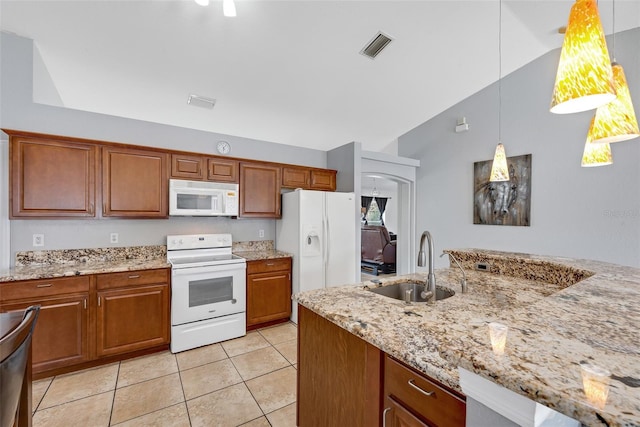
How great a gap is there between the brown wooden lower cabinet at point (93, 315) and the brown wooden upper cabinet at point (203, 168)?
109 cm

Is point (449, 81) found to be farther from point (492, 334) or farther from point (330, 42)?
point (492, 334)

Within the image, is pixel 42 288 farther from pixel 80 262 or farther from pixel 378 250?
pixel 378 250

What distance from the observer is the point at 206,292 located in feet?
9.32

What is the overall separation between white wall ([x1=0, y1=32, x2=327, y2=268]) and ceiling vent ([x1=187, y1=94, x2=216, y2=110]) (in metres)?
0.38

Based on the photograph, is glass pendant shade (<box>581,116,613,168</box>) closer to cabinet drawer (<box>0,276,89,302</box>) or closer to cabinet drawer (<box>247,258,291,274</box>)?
cabinet drawer (<box>247,258,291,274</box>)

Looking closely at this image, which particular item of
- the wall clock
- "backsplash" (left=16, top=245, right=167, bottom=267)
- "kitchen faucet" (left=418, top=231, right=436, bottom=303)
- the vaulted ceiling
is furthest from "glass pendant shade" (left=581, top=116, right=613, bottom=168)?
"backsplash" (left=16, top=245, right=167, bottom=267)

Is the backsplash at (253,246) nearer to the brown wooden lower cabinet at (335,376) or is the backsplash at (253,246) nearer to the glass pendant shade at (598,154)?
the brown wooden lower cabinet at (335,376)

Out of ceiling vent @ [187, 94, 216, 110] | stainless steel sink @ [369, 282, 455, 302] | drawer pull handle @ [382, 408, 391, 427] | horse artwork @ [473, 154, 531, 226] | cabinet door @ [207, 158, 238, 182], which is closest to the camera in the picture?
drawer pull handle @ [382, 408, 391, 427]

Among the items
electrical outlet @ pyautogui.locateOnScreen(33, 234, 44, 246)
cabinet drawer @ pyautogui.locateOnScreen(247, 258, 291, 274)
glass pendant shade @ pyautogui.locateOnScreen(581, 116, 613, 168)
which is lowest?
cabinet drawer @ pyautogui.locateOnScreen(247, 258, 291, 274)

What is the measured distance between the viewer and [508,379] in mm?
495

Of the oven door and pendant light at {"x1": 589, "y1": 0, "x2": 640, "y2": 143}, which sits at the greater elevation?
pendant light at {"x1": 589, "y1": 0, "x2": 640, "y2": 143}

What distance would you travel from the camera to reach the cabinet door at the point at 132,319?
2393 mm

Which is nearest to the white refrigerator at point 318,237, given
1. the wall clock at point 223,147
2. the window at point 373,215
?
the wall clock at point 223,147

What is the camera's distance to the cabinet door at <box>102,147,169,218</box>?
2639 mm
